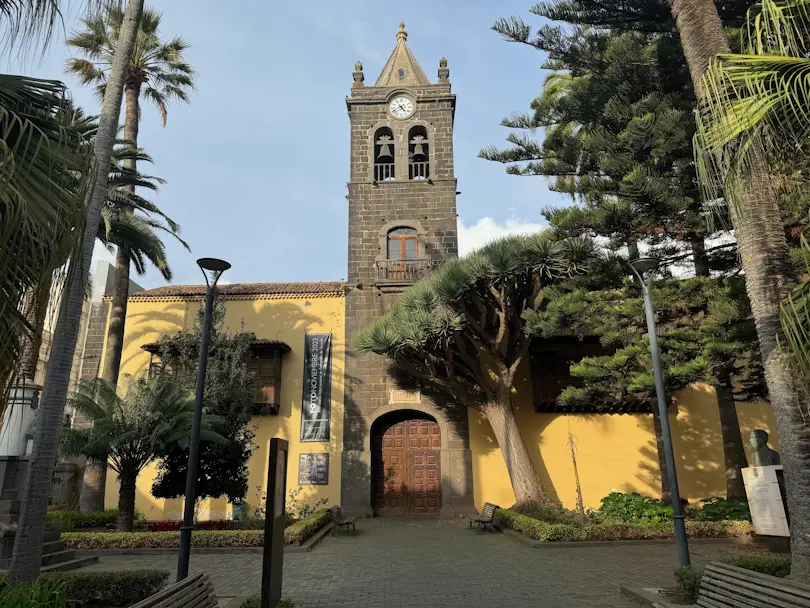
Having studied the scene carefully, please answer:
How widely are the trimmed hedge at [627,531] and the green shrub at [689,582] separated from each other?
5.06m

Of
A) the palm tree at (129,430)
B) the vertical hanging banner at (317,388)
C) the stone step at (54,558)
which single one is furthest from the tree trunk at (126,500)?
the vertical hanging banner at (317,388)

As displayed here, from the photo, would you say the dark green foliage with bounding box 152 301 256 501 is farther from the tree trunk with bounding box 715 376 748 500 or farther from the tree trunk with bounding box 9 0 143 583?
the tree trunk with bounding box 715 376 748 500

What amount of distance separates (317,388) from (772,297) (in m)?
14.1

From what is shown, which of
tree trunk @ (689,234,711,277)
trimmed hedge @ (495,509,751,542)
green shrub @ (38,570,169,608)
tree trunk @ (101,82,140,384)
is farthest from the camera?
tree trunk @ (101,82,140,384)

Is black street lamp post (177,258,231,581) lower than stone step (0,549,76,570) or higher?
higher

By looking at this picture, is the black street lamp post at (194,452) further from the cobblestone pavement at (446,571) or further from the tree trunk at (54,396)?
the tree trunk at (54,396)

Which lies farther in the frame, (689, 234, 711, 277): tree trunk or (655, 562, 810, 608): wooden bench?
(689, 234, 711, 277): tree trunk

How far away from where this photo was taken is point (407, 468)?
696 inches

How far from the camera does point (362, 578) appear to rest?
27.8 ft

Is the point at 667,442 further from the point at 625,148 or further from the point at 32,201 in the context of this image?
the point at 32,201

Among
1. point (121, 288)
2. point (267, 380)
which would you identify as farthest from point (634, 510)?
point (121, 288)

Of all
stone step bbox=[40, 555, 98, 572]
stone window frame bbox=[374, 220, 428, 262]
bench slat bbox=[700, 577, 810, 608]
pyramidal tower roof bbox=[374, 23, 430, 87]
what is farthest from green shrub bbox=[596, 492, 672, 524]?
pyramidal tower roof bbox=[374, 23, 430, 87]

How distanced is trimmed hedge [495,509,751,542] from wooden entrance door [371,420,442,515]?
18.9ft

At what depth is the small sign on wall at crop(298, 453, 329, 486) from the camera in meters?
17.5
